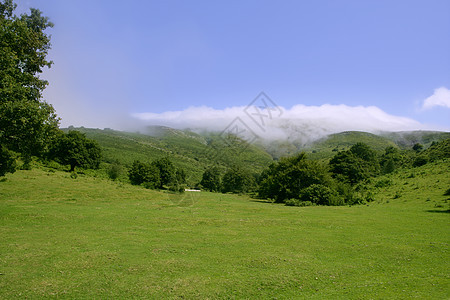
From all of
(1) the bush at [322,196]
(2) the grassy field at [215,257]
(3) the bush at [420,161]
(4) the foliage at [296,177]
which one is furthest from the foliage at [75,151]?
(3) the bush at [420,161]

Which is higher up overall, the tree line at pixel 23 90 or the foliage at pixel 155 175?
the tree line at pixel 23 90

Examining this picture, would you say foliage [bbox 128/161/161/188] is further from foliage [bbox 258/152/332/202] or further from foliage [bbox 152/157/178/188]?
foliage [bbox 258/152/332/202]

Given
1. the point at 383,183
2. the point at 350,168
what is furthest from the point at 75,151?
the point at 383,183

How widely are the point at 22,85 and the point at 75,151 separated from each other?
4979 cm

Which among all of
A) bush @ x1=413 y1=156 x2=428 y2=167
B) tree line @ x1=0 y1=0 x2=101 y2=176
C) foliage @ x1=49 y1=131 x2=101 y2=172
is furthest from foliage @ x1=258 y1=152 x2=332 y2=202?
foliage @ x1=49 y1=131 x2=101 y2=172

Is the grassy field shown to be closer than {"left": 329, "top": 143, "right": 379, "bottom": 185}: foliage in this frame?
Yes

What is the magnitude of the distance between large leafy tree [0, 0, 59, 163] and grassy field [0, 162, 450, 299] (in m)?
6.16

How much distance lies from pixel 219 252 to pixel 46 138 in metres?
16.7

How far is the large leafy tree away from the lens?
16.7 meters

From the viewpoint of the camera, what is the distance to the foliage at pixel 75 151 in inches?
2469

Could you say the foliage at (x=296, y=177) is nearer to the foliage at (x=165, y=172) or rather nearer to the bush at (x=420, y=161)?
the bush at (x=420, y=161)

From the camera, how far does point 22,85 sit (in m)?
19.8

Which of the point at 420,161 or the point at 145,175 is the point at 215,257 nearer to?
the point at 145,175

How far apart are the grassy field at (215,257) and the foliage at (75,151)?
150 ft
